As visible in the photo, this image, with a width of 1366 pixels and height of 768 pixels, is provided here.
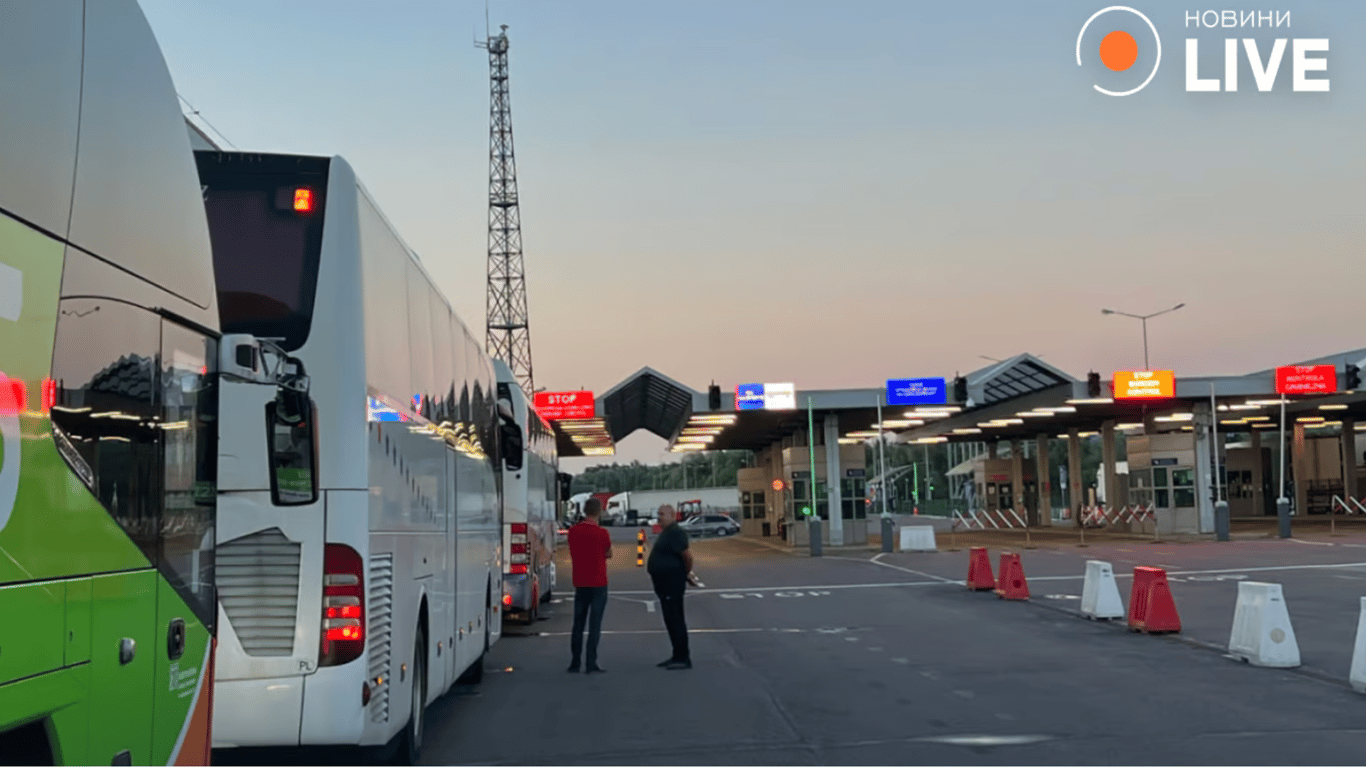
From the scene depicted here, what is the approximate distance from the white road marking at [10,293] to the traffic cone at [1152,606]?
48.3 ft

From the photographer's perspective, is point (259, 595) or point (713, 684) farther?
point (713, 684)

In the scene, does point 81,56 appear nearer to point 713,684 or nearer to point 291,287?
point 291,287

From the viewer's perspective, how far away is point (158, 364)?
484cm

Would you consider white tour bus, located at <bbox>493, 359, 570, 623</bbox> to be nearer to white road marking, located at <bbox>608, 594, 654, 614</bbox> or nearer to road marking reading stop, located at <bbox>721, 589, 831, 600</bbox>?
white road marking, located at <bbox>608, 594, 654, 614</bbox>

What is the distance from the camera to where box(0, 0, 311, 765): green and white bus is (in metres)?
3.57

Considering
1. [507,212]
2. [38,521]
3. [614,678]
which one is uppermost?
[507,212]

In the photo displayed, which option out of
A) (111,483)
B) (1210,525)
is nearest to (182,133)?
(111,483)

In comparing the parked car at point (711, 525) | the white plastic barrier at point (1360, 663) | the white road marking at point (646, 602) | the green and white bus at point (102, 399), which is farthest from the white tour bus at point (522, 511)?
the parked car at point (711, 525)

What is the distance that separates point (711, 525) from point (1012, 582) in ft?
176

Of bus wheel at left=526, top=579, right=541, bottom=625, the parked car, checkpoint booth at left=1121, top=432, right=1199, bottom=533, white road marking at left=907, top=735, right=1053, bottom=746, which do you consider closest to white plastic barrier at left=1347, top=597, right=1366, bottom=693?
white road marking at left=907, top=735, right=1053, bottom=746

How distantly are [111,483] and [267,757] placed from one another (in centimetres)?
341

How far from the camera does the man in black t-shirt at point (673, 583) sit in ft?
46.2

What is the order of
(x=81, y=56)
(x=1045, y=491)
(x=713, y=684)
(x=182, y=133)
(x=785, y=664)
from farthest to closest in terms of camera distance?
1. (x=1045, y=491)
2. (x=785, y=664)
3. (x=713, y=684)
4. (x=182, y=133)
5. (x=81, y=56)

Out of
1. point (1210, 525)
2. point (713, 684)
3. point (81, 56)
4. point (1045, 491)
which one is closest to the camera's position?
point (81, 56)
